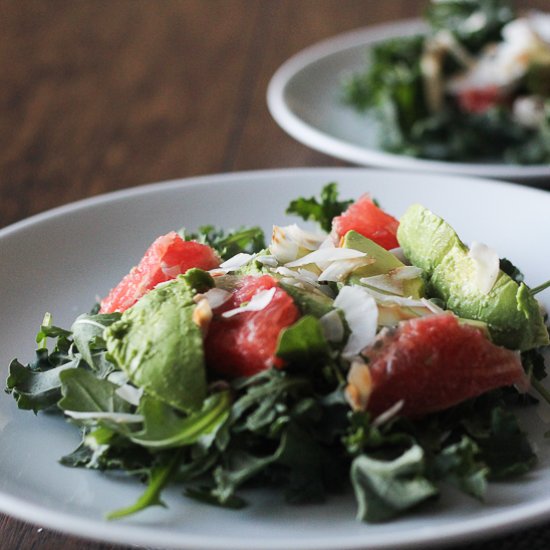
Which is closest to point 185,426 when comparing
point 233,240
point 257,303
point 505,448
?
point 257,303

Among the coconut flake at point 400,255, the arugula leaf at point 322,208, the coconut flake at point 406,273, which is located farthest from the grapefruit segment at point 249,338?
the arugula leaf at point 322,208

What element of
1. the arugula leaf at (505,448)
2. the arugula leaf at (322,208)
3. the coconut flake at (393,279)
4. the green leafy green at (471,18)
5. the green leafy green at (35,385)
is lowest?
the green leafy green at (35,385)

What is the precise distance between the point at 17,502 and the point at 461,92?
2.17 m

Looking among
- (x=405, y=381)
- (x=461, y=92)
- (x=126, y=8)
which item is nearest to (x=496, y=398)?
(x=405, y=381)

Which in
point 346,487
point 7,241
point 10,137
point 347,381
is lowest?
point 10,137

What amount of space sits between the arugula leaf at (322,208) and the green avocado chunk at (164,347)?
1.77 ft

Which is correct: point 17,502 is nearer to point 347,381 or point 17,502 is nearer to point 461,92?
point 347,381

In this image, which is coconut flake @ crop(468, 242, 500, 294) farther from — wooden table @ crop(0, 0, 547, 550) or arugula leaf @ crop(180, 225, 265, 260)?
wooden table @ crop(0, 0, 547, 550)

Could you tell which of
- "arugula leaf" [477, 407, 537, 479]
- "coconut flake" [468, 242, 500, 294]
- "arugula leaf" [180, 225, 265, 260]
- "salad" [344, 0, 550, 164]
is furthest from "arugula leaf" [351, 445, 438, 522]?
"salad" [344, 0, 550, 164]

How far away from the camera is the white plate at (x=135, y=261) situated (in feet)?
3.63

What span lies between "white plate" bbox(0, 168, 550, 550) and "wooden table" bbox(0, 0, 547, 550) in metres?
0.65

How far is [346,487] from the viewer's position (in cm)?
126

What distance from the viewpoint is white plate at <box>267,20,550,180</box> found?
2.37 metres

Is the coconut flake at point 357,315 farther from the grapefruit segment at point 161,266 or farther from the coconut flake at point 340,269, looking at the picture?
the grapefruit segment at point 161,266
